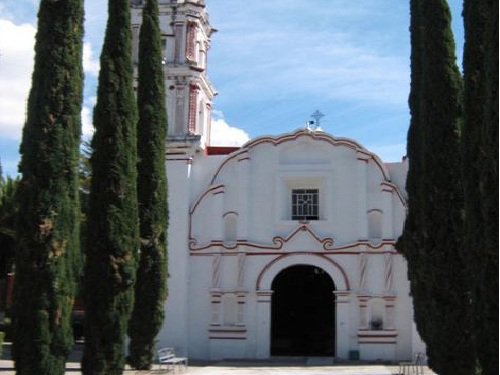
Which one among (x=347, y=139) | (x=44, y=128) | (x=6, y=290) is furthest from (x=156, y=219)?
(x=6, y=290)

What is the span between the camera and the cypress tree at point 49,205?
13.7 metres

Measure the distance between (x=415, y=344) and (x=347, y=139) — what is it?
7593mm

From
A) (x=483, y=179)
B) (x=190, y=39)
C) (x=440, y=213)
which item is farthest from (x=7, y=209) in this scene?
(x=483, y=179)

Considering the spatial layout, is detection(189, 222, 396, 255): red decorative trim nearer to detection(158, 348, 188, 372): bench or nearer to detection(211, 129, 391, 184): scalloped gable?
detection(211, 129, 391, 184): scalloped gable

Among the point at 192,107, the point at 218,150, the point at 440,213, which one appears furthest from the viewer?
the point at 218,150

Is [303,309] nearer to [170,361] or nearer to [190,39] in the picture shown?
Answer: [170,361]

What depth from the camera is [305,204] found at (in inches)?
1065

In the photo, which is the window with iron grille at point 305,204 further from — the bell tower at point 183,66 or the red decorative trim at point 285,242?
the bell tower at point 183,66

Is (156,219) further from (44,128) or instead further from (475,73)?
(475,73)

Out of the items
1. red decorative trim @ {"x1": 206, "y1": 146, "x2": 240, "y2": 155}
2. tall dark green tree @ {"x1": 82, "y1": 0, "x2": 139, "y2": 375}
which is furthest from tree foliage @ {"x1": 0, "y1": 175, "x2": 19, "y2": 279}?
tall dark green tree @ {"x1": 82, "y1": 0, "x2": 139, "y2": 375}

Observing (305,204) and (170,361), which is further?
(305,204)

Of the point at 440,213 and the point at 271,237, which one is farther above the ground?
the point at 271,237

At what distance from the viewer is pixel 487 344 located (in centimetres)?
1020

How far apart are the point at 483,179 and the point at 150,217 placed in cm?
1185
